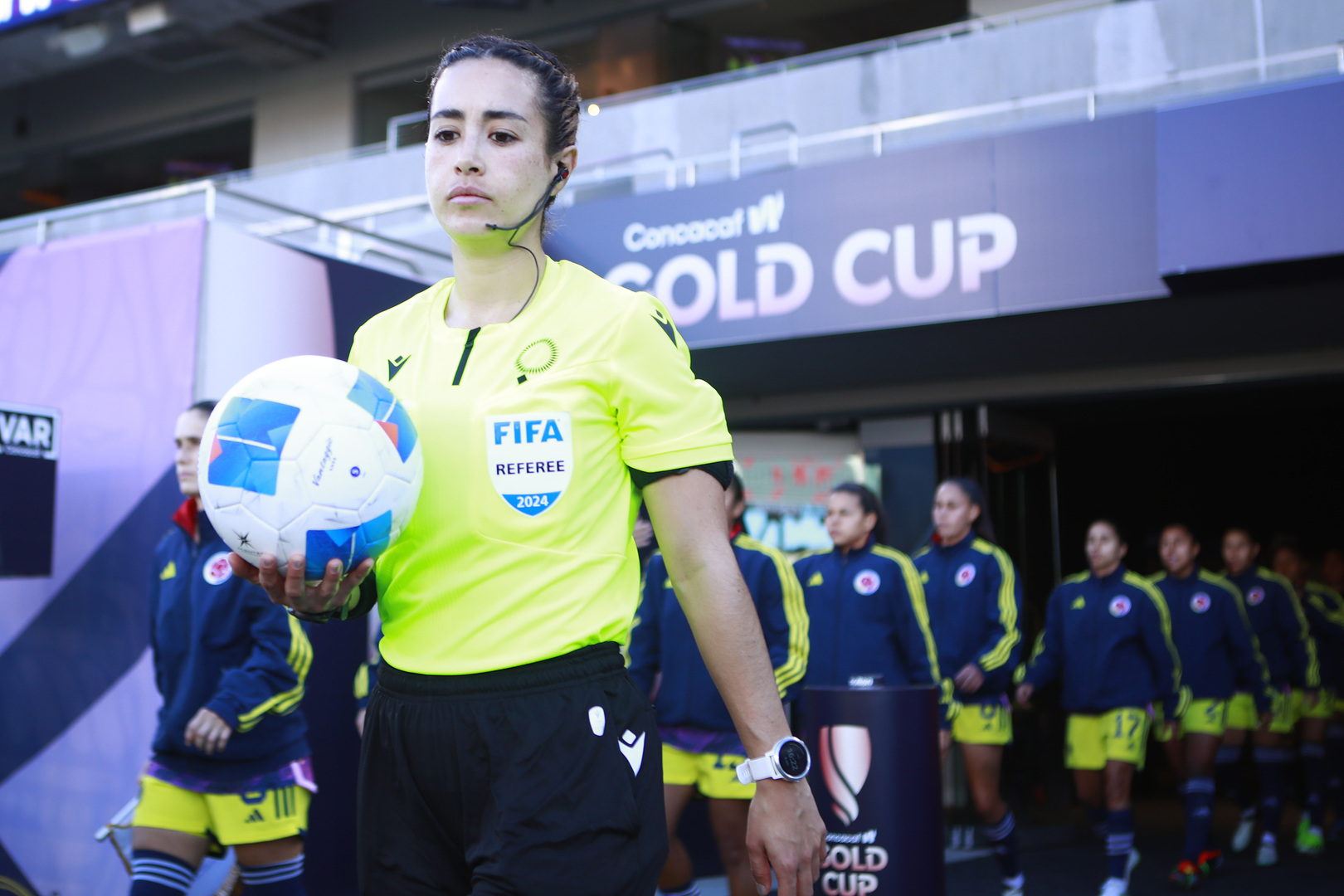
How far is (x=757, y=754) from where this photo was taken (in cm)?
162

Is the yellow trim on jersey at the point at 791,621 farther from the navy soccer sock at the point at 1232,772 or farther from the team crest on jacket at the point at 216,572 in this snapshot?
the navy soccer sock at the point at 1232,772

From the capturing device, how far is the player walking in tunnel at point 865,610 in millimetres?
6145

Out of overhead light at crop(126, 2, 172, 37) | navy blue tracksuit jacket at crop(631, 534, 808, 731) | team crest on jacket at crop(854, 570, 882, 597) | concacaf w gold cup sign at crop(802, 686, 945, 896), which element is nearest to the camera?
concacaf w gold cup sign at crop(802, 686, 945, 896)

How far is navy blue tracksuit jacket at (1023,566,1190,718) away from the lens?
22.7 feet

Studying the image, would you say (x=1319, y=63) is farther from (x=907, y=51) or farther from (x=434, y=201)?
(x=434, y=201)

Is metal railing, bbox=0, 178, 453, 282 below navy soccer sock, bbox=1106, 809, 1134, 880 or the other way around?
the other way around

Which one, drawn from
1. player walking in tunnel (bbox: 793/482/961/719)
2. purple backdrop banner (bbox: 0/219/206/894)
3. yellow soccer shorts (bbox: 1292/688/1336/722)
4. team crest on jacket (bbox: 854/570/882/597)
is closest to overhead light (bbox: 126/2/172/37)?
purple backdrop banner (bbox: 0/219/206/894)

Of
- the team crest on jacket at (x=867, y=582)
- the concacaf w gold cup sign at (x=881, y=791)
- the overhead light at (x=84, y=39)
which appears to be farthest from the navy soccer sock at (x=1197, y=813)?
the overhead light at (x=84, y=39)

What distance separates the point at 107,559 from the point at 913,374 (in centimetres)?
629

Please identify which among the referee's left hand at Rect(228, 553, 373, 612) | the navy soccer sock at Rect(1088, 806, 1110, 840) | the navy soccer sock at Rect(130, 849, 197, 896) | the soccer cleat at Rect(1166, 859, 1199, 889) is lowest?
the soccer cleat at Rect(1166, 859, 1199, 889)

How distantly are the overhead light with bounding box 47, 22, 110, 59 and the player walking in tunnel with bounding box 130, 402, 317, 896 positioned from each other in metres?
13.2

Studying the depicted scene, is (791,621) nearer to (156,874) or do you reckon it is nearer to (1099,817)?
(156,874)

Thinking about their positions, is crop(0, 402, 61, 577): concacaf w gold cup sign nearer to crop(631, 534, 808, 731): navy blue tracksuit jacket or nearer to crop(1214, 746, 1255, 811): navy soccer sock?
crop(631, 534, 808, 731): navy blue tracksuit jacket

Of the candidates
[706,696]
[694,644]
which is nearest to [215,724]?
[706,696]
